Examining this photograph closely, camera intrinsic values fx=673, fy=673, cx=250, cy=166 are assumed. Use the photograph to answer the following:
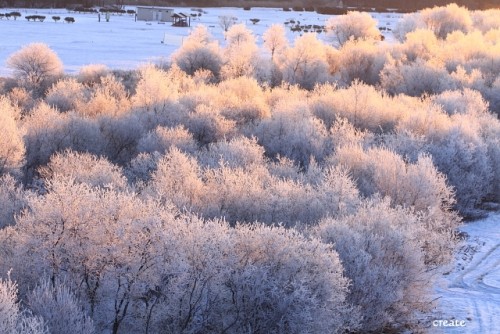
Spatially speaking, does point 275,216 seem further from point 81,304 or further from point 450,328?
point 81,304

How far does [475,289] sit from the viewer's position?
13438 millimetres

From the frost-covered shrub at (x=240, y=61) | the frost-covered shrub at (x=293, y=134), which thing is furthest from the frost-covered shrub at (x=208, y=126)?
the frost-covered shrub at (x=240, y=61)

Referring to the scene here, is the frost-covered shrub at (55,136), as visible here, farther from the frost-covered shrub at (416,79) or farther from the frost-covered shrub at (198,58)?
the frost-covered shrub at (416,79)

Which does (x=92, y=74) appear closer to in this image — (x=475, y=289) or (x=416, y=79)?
(x=416, y=79)

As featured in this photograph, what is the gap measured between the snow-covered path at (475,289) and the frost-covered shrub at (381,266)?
1.89ft

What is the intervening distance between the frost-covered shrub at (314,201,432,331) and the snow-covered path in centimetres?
58

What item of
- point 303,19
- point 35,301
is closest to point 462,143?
point 35,301

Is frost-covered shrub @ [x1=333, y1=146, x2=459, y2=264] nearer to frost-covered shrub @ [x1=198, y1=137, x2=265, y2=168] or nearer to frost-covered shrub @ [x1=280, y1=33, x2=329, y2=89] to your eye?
frost-covered shrub @ [x1=198, y1=137, x2=265, y2=168]

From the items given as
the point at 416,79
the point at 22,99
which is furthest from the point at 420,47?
the point at 22,99

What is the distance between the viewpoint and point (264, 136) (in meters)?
23.7

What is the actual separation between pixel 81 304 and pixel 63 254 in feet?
2.65

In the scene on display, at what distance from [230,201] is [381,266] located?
4221mm

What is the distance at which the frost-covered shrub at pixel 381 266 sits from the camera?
11391 millimetres

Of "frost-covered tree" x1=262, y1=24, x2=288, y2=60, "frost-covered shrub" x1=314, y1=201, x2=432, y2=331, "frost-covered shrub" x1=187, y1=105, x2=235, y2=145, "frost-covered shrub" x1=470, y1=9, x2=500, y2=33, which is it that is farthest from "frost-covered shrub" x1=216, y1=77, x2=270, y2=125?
"frost-covered shrub" x1=470, y1=9, x2=500, y2=33
